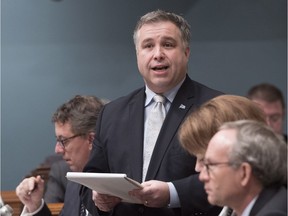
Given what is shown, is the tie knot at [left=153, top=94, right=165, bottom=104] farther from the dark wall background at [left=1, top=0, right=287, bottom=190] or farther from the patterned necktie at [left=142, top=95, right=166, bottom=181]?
the dark wall background at [left=1, top=0, right=287, bottom=190]

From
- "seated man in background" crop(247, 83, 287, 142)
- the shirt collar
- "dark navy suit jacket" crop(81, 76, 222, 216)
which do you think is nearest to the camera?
"dark navy suit jacket" crop(81, 76, 222, 216)

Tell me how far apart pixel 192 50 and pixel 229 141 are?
4.07 metres

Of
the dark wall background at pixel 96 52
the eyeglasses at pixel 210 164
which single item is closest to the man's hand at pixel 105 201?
the eyeglasses at pixel 210 164

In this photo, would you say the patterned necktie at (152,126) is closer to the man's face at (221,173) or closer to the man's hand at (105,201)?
the man's hand at (105,201)

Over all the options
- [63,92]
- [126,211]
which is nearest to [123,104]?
[126,211]

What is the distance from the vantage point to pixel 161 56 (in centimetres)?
273

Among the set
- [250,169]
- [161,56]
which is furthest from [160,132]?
[250,169]

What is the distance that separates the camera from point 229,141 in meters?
1.98

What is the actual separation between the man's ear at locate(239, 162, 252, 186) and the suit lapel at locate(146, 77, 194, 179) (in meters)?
0.70

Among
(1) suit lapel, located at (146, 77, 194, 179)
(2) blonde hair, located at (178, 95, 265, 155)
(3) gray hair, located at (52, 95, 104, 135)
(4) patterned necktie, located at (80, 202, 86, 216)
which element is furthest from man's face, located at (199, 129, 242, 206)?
(3) gray hair, located at (52, 95, 104, 135)

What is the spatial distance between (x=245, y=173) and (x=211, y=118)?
34cm

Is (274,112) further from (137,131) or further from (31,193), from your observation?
(137,131)

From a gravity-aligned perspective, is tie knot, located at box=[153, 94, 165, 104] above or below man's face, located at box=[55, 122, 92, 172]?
above

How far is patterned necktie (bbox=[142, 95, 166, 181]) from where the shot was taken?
2670 mm
